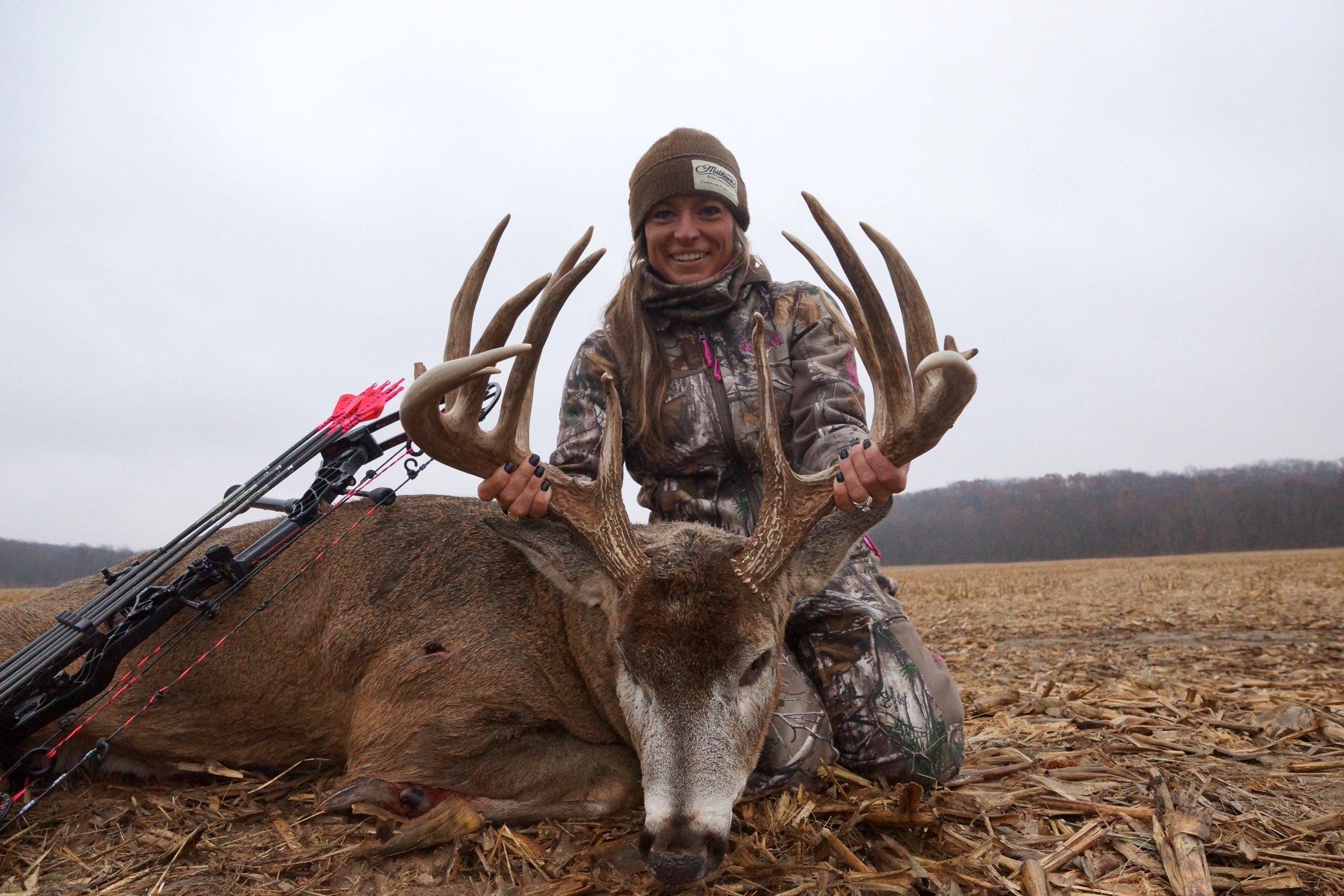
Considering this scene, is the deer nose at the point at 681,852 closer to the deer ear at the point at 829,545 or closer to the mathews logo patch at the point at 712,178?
the deer ear at the point at 829,545

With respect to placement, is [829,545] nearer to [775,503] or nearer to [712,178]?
[775,503]

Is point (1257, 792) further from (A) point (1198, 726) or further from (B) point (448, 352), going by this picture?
(B) point (448, 352)

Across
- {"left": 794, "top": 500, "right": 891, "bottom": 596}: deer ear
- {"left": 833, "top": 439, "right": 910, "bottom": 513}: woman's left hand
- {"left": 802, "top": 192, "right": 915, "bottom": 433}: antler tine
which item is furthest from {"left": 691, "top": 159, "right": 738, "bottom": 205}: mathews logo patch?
{"left": 794, "top": 500, "right": 891, "bottom": 596}: deer ear

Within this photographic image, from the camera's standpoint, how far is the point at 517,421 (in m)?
4.02

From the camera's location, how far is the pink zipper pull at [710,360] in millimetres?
4953

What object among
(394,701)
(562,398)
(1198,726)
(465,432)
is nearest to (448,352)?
(465,432)

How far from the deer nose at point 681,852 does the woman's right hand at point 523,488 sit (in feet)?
5.03

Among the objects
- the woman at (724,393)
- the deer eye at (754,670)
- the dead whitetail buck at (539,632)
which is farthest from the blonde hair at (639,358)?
the deer eye at (754,670)

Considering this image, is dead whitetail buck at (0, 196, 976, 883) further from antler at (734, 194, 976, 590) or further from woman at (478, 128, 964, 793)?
woman at (478, 128, 964, 793)

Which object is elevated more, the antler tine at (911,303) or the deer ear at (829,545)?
the antler tine at (911,303)

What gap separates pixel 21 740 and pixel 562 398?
309 centimetres

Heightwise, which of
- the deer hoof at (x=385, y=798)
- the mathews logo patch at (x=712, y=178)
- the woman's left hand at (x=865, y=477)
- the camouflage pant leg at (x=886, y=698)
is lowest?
the deer hoof at (x=385, y=798)

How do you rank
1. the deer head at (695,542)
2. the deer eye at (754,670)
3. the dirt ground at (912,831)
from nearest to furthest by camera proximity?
1. the dirt ground at (912,831)
2. the deer head at (695,542)
3. the deer eye at (754,670)

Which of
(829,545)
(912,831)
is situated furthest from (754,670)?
(912,831)
